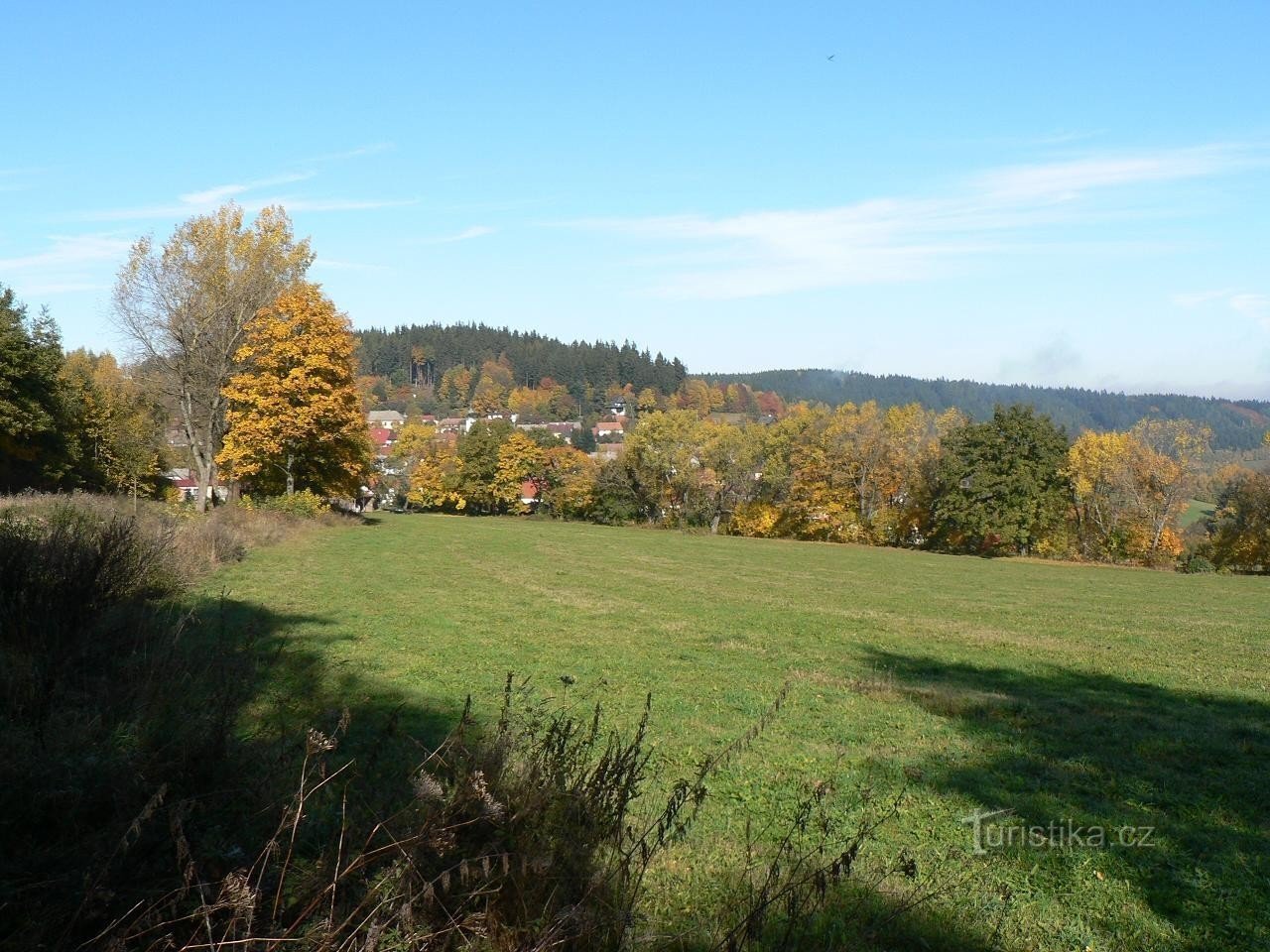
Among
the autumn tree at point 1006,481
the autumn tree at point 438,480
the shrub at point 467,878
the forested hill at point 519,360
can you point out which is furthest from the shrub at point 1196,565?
the forested hill at point 519,360

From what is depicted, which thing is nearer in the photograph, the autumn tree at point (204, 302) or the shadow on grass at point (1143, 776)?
the shadow on grass at point (1143, 776)

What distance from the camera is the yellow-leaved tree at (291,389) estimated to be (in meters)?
37.3

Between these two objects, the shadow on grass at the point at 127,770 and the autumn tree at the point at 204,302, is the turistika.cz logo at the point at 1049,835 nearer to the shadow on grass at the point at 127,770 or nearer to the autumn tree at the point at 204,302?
the shadow on grass at the point at 127,770

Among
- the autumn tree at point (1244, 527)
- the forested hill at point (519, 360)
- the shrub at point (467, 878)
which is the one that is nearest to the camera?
the shrub at point (467, 878)

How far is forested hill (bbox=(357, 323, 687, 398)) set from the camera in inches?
6885

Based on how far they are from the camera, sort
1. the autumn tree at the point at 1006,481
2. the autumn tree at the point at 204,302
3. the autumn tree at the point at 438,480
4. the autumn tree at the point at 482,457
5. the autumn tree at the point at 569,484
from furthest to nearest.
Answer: the autumn tree at the point at 438,480 < the autumn tree at the point at 482,457 < the autumn tree at the point at 569,484 < the autumn tree at the point at 1006,481 < the autumn tree at the point at 204,302

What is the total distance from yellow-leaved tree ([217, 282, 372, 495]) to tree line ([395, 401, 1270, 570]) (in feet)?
113

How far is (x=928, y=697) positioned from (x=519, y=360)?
581 ft

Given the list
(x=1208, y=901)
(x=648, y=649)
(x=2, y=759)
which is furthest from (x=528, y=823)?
(x=648, y=649)

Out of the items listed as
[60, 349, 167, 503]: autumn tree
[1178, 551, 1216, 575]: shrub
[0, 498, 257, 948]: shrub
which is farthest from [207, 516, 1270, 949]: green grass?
[60, 349, 167, 503]: autumn tree

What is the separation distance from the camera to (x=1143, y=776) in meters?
7.09

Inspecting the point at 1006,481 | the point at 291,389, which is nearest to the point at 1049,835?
the point at 291,389

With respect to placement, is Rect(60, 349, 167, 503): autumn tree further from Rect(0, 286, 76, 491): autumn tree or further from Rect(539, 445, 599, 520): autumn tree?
Rect(539, 445, 599, 520): autumn tree

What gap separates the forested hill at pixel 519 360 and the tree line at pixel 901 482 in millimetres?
94602
